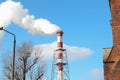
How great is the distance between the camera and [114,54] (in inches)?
1018

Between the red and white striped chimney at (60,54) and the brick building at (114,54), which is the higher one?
→ the red and white striped chimney at (60,54)

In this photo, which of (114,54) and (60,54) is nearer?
(114,54)

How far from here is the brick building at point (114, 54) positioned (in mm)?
25188

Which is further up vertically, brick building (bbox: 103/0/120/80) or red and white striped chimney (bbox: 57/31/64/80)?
red and white striped chimney (bbox: 57/31/64/80)

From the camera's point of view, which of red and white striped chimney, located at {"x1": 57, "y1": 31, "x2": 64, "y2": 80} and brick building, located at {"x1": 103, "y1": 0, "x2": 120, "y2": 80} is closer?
brick building, located at {"x1": 103, "y1": 0, "x2": 120, "y2": 80}

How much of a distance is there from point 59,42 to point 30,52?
26244 millimetres

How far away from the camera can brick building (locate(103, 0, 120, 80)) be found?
992 inches

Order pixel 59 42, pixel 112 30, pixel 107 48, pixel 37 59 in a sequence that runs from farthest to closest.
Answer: pixel 59 42 < pixel 37 59 < pixel 107 48 < pixel 112 30

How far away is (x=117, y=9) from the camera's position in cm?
2712

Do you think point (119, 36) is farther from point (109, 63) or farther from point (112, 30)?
point (109, 63)

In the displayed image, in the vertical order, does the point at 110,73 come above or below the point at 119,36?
below

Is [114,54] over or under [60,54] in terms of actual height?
under

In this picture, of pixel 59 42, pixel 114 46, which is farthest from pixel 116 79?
pixel 59 42

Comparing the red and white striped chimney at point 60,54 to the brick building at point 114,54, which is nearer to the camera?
the brick building at point 114,54
